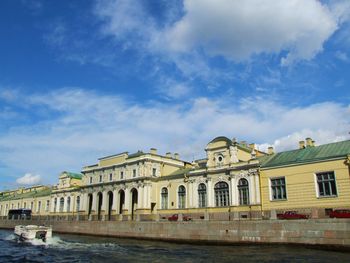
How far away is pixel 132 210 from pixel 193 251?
3258cm

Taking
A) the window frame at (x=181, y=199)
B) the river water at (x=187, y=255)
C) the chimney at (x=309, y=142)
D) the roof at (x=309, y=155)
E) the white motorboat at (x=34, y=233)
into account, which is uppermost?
the chimney at (x=309, y=142)

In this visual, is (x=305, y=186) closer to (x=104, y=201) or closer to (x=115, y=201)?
(x=115, y=201)

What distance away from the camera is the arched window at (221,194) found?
48394 millimetres

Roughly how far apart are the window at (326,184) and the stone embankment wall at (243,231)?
8298mm

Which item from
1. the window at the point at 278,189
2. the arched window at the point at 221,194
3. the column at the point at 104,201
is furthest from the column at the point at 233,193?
the column at the point at 104,201

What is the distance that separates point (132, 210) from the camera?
203ft

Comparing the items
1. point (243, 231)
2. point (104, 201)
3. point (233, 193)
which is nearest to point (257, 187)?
point (233, 193)

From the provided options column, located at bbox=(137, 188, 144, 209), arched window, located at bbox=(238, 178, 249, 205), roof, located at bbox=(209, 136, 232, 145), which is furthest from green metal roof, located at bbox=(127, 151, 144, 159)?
arched window, located at bbox=(238, 178, 249, 205)

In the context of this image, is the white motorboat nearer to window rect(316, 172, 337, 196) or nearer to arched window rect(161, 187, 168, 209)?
arched window rect(161, 187, 168, 209)

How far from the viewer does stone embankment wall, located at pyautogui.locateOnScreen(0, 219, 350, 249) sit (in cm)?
2952

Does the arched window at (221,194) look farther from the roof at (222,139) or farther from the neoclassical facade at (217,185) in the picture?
the roof at (222,139)

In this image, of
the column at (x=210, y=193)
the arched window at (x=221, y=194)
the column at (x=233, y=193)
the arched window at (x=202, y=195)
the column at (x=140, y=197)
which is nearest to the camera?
the column at (x=233, y=193)

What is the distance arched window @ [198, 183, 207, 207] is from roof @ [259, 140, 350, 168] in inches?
376

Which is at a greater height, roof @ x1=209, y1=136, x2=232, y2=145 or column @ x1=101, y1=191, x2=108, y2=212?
roof @ x1=209, y1=136, x2=232, y2=145
